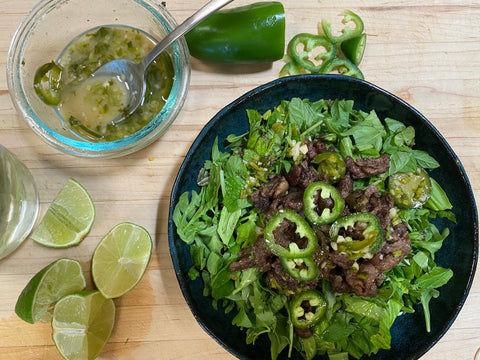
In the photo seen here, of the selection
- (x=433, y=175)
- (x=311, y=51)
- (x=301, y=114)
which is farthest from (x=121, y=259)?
(x=433, y=175)

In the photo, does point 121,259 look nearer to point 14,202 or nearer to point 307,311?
point 14,202

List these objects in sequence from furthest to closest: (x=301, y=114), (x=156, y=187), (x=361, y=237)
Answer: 1. (x=156, y=187)
2. (x=301, y=114)
3. (x=361, y=237)

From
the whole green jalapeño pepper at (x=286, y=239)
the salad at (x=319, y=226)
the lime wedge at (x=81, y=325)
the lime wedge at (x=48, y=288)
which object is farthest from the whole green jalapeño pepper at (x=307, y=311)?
the lime wedge at (x=48, y=288)

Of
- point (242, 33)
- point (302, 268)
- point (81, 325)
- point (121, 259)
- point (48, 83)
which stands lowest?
point (81, 325)

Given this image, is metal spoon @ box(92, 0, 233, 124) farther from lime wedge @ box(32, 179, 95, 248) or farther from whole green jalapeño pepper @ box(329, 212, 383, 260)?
whole green jalapeño pepper @ box(329, 212, 383, 260)

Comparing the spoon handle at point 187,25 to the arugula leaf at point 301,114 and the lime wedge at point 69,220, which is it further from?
the lime wedge at point 69,220
